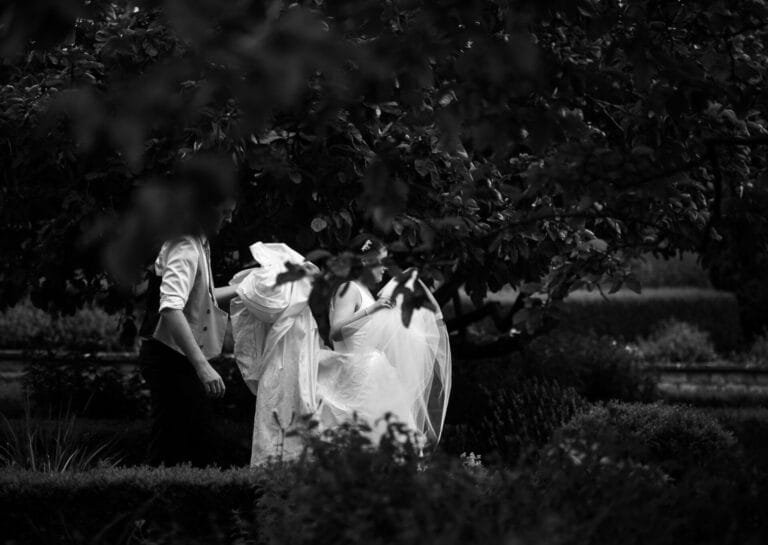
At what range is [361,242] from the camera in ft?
12.7

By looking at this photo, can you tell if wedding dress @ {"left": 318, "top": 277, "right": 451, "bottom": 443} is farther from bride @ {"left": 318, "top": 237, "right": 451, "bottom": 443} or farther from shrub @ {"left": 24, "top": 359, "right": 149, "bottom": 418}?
shrub @ {"left": 24, "top": 359, "right": 149, "bottom": 418}

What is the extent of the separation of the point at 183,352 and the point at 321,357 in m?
1.08

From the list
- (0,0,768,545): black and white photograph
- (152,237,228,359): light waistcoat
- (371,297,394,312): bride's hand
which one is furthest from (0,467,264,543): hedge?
(371,297,394,312): bride's hand

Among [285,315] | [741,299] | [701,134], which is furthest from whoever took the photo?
[741,299]

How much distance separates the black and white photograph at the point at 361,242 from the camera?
113 inches

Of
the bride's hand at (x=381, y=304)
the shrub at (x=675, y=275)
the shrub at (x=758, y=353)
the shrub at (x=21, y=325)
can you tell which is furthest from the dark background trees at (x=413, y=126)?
the shrub at (x=675, y=275)

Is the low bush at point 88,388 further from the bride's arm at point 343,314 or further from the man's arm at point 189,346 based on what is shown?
the man's arm at point 189,346

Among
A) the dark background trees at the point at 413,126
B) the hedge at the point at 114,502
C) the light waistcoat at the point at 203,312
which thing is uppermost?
the dark background trees at the point at 413,126

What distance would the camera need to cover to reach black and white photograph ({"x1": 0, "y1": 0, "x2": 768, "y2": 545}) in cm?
287

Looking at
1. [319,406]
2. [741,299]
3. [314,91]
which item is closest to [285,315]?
[319,406]

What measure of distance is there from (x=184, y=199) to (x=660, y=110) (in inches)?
112

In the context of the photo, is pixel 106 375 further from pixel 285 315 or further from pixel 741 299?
pixel 741 299

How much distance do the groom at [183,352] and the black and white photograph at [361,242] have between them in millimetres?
14

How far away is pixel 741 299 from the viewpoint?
741 inches
